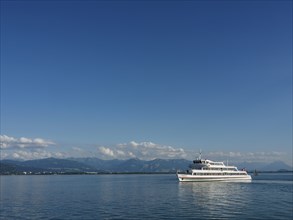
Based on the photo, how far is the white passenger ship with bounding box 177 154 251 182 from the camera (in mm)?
176000

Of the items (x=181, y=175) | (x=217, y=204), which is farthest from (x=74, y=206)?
(x=181, y=175)

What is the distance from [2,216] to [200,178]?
128m

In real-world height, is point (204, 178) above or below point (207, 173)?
below

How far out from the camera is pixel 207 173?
18138 centimetres

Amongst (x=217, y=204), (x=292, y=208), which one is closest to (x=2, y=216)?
(x=217, y=204)

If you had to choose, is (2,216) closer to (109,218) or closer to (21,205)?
(21,205)

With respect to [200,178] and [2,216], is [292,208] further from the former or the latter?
[200,178]

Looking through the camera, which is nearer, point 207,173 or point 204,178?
point 204,178

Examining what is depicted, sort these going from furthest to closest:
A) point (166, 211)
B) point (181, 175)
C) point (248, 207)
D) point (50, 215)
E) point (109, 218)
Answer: point (181, 175), point (248, 207), point (166, 211), point (50, 215), point (109, 218)

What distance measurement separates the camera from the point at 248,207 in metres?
74.1

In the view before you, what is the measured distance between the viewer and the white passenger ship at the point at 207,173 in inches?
6929

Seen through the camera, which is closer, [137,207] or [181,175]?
[137,207]

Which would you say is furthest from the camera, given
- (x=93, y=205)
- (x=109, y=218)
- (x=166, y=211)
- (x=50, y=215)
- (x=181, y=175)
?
(x=181, y=175)

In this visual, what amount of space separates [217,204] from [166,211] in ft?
56.9
